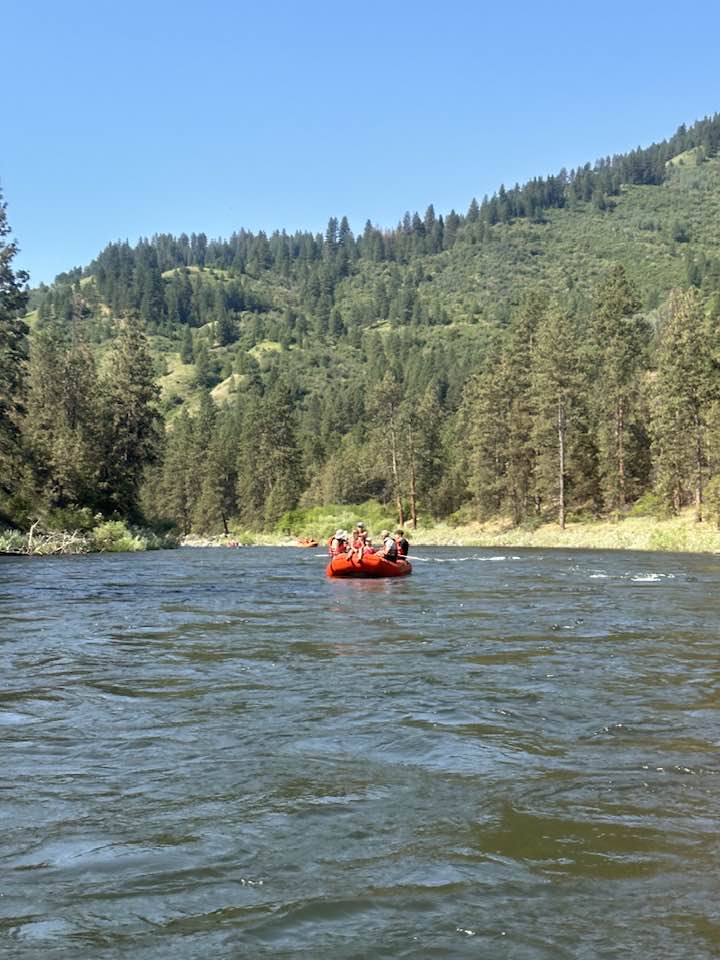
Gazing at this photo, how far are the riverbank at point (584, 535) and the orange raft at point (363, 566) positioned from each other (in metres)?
21.8

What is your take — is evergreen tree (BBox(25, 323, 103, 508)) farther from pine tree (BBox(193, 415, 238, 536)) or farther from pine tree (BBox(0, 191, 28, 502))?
pine tree (BBox(193, 415, 238, 536))

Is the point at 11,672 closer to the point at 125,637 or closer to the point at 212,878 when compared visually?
the point at 125,637

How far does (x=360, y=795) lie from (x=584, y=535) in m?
51.8

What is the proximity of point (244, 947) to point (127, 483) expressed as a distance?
185 feet

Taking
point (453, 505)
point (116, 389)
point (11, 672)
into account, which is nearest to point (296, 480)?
point (453, 505)

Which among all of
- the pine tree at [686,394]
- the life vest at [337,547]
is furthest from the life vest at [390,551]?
the pine tree at [686,394]

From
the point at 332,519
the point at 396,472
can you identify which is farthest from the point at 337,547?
the point at 332,519

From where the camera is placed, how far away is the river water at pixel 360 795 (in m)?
4.60

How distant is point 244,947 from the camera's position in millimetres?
4371

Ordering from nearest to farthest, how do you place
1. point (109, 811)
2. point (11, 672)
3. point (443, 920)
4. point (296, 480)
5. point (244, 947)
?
1. point (244, 947)
2. point (443, 920)
3. point (109, 811)
4. point (11, 672)
5. point (296, 480)

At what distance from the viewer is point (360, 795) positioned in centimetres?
673

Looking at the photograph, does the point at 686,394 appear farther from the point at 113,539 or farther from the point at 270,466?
the point at 270,466

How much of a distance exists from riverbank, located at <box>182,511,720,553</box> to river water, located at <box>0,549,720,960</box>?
33.8 metres

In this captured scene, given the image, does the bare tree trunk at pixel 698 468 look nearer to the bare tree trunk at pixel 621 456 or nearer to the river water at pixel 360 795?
the bare tree trunk at pixel 621 456
